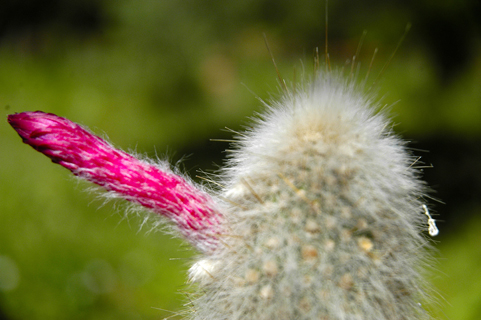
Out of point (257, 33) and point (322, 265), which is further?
point (257, 33)

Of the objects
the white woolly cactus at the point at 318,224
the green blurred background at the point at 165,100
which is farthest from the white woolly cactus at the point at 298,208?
the green blurred background at the point at 165,100

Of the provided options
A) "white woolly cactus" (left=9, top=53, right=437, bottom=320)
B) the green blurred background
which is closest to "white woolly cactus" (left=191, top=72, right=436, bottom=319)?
"white woolly cactus" (left=9, top=53, right=437, bottom=320)

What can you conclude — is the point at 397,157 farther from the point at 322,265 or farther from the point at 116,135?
the point at 116,135

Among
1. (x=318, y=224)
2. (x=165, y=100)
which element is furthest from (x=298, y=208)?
(x=165, y=100)

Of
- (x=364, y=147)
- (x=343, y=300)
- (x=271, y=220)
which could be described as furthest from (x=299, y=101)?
(x=343, y=300)

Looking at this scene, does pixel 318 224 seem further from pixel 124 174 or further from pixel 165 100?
pixel 165 100

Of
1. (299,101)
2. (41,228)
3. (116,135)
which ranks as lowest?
(41,228)
